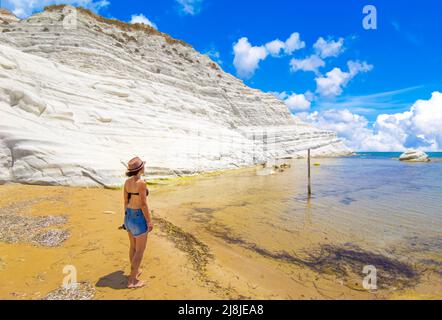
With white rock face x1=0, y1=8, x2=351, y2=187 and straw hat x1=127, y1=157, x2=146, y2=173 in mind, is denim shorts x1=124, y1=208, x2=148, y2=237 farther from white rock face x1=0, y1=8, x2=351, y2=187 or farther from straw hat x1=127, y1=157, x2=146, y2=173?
white rock face x1=0, y1=8, x2=351, y2=187

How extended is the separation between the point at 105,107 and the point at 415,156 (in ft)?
197

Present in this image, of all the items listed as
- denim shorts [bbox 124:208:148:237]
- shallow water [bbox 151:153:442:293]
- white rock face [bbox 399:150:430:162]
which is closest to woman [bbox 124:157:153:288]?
denim shorts [bbox 124:208:148:237]

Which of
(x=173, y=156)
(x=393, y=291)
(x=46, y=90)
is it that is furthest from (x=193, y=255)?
(x=46, y=90)

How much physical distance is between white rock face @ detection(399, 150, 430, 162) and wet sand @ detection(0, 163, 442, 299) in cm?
5523

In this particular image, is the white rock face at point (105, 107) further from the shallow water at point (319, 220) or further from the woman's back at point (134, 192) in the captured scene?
the woman's back at point (134, 192)

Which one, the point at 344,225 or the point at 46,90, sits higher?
the point at 46,90

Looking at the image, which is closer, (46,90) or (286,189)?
(286,189)

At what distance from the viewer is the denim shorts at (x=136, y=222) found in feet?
14.2

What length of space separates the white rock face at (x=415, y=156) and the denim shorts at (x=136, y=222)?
63.3 metres

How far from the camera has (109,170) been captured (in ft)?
48.1

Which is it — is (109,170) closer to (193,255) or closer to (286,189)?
(193,255)

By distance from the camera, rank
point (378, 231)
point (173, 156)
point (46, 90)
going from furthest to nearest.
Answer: point (173, 156), point (46, 90), point (378, 231)

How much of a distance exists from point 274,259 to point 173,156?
15592 millimetres

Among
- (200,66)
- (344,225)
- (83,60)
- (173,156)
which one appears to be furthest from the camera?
(200,66)
